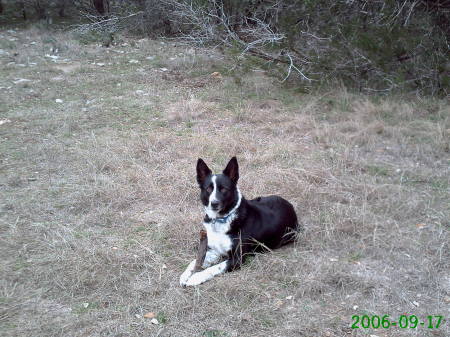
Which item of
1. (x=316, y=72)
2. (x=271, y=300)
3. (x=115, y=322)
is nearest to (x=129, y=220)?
(x=115, y=322)

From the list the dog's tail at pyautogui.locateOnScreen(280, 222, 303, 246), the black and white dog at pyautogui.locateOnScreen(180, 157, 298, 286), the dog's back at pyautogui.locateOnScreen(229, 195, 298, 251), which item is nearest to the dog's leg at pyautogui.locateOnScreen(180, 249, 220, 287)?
the black and white dog at pyautogui.locateOnScreen(180, 157, 298, 286)

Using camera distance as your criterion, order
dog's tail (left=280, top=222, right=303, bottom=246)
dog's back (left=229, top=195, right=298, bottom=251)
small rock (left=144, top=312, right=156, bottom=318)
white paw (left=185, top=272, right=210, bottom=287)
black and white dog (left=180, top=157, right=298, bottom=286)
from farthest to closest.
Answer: dog's tail (left=280, top=222, right=303, bottom=246), dog's back (left=229, top=195, right=298, bottom=251), black and white dog (left=180, top=157, right=298, bottom=286), white paw (left=185, top=272, right=210, bottom=287), small rock (left=144, top=312, right=156, bottom=318)

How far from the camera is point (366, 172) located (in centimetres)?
501

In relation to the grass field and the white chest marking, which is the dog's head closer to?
the white chest marking

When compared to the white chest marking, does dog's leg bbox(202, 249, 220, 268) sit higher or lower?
lower

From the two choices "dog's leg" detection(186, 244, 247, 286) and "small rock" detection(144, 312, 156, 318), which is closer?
"small rock" detection(144, 312, 156, 318)

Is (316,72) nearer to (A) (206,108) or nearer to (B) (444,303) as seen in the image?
(A) (206,108)

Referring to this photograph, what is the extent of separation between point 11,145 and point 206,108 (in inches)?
112

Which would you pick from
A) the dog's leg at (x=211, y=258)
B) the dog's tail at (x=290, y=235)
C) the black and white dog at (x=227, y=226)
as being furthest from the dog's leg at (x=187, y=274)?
the dog's tail at (x=290, y=235)


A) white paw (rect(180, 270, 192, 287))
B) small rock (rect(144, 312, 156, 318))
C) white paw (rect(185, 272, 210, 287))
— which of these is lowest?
small rock (rect(144, 312, 156, 318))

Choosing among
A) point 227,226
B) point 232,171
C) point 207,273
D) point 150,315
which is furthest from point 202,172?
point 150,315

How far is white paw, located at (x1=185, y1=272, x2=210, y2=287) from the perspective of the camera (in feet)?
10.4

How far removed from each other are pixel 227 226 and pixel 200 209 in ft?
3.13

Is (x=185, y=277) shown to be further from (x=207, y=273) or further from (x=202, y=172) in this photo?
(x=202, y=172)
